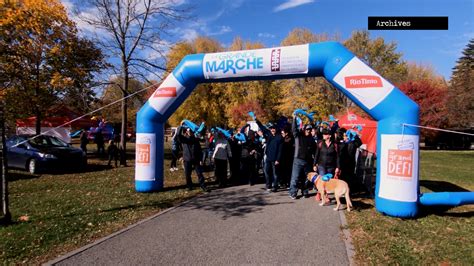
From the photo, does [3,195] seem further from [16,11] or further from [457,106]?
[457,106]

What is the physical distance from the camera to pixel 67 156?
40.8 feet

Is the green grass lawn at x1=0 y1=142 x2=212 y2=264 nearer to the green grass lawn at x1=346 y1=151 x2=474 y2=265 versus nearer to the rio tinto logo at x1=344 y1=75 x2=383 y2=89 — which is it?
the green grass lawn at x1=346 y1=151 x2=474 y2=265

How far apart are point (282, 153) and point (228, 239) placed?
4227mm

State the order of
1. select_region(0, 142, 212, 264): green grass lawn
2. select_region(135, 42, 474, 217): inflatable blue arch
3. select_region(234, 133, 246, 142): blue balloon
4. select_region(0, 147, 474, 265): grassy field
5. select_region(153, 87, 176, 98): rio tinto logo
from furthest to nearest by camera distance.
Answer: select_region(234, 133, 246, 142): blue balloon → select_region(153, 87, 176, 98): rio tinto logo → select_region(135, 42, 474, 217): inflatable blue arch → select_region(0, 142, 212, 264): green grass lawn → select_region(0, 147, 474, 265): grassy field

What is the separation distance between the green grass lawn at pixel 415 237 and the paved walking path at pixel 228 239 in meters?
0.38

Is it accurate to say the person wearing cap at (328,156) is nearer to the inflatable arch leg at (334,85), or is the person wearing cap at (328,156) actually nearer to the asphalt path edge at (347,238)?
the inflatable arch leg at (334,85)

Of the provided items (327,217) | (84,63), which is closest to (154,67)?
(84,63)

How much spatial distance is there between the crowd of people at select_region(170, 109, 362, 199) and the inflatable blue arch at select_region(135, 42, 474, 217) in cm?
97

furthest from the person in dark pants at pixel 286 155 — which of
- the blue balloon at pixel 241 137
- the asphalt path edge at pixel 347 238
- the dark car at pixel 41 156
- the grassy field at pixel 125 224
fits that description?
the dark car at pixel 41 156

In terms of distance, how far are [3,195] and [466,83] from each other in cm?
2678

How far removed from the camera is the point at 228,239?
5000mm

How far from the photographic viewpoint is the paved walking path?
14.0 ft

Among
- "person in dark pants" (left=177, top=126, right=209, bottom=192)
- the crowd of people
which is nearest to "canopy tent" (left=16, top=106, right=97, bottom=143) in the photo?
"person in dark pants" (left=177, top=126, right=209, bottom=192)

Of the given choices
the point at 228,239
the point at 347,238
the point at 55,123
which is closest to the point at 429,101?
the point at 347,238
